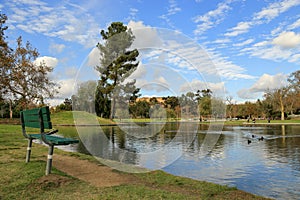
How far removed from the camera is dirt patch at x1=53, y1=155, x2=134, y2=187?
17.9ft

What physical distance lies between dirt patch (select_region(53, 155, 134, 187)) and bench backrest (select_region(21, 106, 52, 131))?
121 centimetres

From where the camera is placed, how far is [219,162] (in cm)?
1009

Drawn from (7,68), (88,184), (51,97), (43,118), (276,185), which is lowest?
(276,185)

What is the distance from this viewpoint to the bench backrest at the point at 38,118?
5586 mm

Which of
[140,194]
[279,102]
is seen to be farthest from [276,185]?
[279,102]

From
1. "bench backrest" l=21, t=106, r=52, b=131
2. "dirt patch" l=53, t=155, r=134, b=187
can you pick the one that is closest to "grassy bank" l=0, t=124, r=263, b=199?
"dirt patch" l=53, t=155, r=134, b=187

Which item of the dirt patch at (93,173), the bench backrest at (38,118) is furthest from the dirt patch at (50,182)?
the bench backrest at (38,118)

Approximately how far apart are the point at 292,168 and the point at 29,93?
14233mm

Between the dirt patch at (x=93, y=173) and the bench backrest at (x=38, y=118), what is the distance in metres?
1.21

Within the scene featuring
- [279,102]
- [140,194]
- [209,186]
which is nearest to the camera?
[140,194]

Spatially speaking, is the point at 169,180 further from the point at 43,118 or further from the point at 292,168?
the point at 292,168

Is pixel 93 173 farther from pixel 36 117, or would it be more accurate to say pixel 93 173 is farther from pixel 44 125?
pixel 36 117

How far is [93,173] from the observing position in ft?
20.5

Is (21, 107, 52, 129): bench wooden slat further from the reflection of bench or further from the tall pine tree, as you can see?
the tall pine tree
